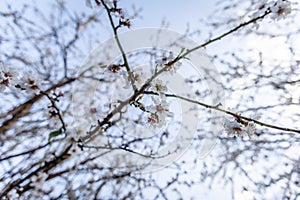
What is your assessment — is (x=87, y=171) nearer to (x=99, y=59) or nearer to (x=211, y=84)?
(x=99, y=59)

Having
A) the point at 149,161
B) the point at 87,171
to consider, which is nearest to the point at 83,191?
the point at 87,171

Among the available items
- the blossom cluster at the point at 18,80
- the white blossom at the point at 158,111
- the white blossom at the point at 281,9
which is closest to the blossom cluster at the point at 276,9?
the white blossom at the point at 281,9

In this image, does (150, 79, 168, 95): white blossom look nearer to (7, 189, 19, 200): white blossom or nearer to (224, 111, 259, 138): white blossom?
(224, 111, 259, 138): white blossom

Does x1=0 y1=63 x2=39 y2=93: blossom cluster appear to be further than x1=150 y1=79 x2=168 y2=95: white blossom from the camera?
No

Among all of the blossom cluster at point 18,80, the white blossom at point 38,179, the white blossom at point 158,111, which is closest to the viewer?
the white blossom at point 38,179

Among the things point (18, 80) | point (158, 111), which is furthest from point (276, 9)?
point (18, 80)

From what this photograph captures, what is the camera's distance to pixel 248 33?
93.5 inches

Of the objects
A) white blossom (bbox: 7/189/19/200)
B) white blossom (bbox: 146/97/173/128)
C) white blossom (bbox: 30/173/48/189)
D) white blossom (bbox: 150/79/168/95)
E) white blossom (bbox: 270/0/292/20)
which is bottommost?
white blossom (bbox: 7/189/19/200)

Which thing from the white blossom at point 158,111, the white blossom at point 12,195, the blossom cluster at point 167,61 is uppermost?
the blossom cluster at point 167,61

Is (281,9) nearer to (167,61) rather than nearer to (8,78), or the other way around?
(167,61)

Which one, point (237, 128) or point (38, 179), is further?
point (237, 128)

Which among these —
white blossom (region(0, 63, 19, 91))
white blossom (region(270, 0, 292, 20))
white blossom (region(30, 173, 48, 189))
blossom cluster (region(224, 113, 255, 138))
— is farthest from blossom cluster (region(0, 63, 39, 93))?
white blossom (region(270, 0, 292, 20))

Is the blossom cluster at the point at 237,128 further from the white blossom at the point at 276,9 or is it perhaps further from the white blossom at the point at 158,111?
the white blossom at the point at 276,9

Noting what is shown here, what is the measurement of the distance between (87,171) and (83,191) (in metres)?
0.13
